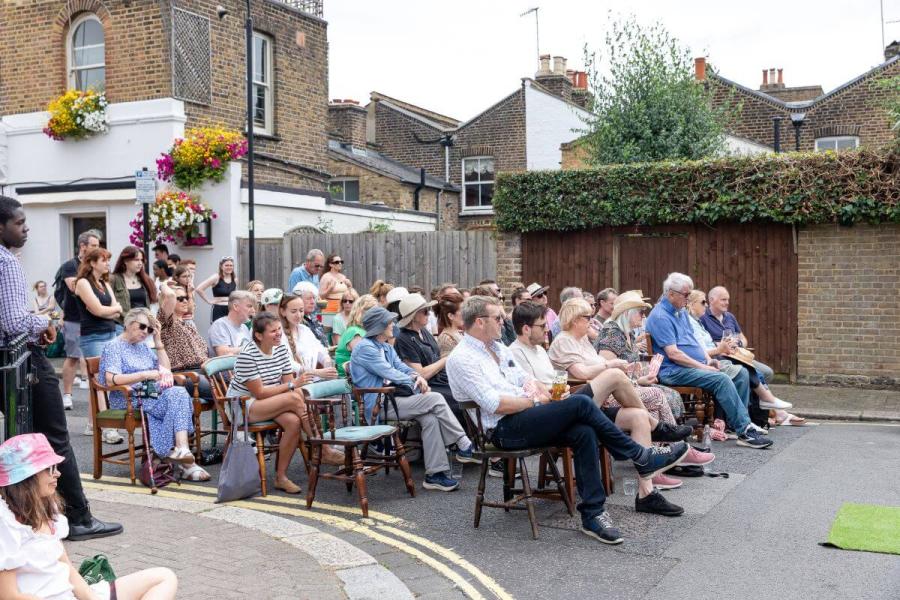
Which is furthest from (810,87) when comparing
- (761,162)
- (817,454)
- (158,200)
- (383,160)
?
(817,454)

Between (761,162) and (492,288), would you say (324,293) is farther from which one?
(761,162)

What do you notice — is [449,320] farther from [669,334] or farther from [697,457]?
[697,457]

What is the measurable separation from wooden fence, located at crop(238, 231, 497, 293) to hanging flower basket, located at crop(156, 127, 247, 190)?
4.87ft

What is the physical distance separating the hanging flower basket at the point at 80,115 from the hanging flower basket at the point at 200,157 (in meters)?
1.71

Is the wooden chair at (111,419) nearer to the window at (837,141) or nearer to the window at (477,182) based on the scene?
the window at (477,182)

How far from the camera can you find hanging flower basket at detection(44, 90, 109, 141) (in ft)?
58.2

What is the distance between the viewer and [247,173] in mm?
17984

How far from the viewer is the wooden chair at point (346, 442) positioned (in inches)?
277

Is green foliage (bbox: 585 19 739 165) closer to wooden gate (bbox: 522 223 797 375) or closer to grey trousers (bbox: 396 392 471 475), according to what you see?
wooden gate (bbox: 522 223 797 375)

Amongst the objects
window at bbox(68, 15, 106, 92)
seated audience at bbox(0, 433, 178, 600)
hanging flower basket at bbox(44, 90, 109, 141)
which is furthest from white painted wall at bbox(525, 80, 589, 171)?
seated audience at bbox(0, 433, 178, 600)

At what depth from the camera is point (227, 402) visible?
816 cm

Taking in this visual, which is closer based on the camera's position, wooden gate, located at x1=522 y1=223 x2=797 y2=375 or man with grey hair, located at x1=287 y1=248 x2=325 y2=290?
man with grey hair, located at x1=287 y1=248 x2=325 y2=290

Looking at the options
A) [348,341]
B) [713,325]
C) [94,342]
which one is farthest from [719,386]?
[94,342]

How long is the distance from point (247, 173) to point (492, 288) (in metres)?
8.83
